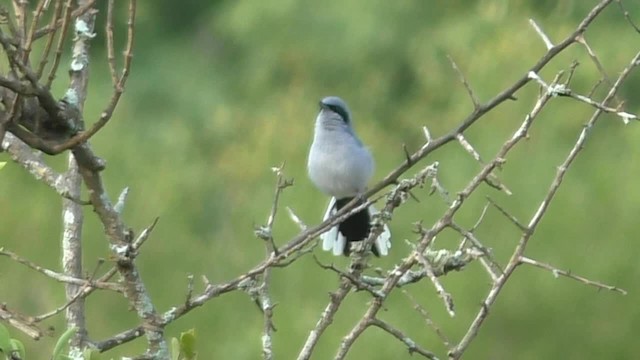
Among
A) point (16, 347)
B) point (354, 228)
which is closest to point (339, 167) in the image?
point (354, 228)

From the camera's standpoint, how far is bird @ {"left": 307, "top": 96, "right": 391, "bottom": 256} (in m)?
2.77

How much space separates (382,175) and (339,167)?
168cm

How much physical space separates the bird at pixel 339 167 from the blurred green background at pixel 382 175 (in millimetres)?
229

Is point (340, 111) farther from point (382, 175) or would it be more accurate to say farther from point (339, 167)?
point (382, 175)

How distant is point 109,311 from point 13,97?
321 centimetres

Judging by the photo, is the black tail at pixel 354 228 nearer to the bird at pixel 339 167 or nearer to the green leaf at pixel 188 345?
the bird at pixel 339 167

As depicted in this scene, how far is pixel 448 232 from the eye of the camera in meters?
4.10

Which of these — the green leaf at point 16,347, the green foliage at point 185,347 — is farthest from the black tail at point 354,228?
the green leaf at point 16,347

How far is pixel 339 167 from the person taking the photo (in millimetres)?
2822

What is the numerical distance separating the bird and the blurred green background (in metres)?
0.23

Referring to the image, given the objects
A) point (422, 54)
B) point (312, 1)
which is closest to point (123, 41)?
point (312, 1)

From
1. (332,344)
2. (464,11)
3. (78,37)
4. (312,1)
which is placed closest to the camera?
(78,37)

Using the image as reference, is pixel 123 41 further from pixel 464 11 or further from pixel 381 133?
pixel 381 133

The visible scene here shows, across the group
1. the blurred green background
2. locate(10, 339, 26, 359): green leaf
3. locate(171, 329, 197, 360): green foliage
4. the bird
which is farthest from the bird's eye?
locate(10, 339, 26, 359): green leaf
